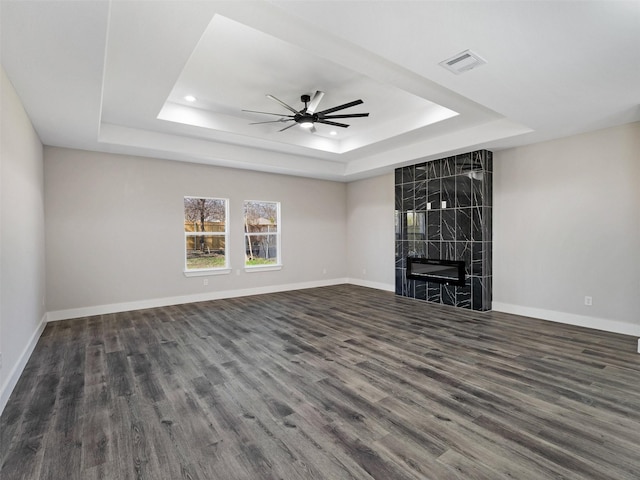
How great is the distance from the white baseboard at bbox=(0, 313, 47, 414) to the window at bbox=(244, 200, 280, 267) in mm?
3634

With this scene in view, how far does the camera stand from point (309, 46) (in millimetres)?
2664

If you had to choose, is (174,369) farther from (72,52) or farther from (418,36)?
(418,36)

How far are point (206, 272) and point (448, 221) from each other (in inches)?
185

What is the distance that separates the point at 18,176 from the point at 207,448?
3.19 m

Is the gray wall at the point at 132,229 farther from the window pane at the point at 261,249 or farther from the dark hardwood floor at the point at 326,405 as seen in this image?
the dark hardwood floor at the point at 326,405

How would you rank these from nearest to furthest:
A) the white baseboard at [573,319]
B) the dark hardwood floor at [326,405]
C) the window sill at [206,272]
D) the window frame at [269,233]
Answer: the dark hardwood floor at [326,405] → the white baseboard at [573,319] → the window sill at [206,272] → the window frame at [269,233]

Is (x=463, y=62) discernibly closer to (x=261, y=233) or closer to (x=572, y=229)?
(x=572, y=229)

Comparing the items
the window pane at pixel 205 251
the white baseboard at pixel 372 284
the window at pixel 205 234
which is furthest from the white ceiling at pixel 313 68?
the white baseboard at pixel 372 284

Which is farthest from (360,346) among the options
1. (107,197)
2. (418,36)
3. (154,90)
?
(107,197)

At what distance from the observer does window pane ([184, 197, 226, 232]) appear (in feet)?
20.8

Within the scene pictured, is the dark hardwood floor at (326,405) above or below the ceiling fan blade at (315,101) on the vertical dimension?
below

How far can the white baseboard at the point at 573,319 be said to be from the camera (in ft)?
13.9

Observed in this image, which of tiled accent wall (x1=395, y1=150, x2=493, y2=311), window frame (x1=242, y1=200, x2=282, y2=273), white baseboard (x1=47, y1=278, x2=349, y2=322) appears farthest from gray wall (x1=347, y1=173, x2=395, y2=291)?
window frame (x1=242, y1=200, x2=282, y2=273)

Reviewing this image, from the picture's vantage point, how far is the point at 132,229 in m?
5.67
